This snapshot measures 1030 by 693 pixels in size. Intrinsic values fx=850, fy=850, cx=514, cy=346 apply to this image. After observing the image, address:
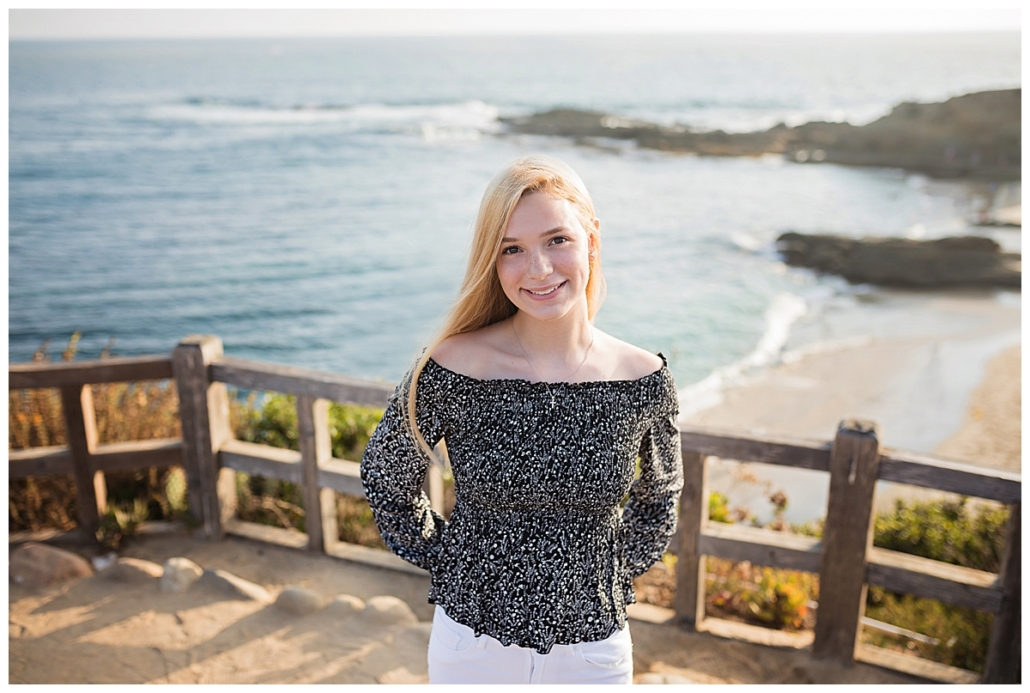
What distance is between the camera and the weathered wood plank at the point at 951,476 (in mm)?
2984

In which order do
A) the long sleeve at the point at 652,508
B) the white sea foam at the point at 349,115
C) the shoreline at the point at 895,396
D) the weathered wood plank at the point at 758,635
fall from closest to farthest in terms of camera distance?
the long sleeve at the point at 652,508, the weathered wood plank at the point at 758,635, the shoreline at the point at 895,396, the white sea foam at the point at 349,115

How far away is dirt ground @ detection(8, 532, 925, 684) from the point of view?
3289 mm

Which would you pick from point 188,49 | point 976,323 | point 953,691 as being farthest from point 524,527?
point 188,49

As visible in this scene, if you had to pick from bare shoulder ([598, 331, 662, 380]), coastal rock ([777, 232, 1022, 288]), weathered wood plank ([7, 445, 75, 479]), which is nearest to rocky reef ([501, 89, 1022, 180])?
coastal rock ([777, 232, 1022, 288])

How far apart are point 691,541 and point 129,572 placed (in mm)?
2515

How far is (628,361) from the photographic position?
2.07 meters

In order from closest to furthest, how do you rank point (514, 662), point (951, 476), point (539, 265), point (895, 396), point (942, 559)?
point (539, 265) → point (514, 662) → point (951, 476) → point (942, 559) → point (895, 396)

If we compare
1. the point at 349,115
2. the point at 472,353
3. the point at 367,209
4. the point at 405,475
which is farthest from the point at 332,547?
the point at 349,115

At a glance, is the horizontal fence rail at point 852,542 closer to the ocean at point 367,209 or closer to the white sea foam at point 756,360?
the ocean at point 367,209

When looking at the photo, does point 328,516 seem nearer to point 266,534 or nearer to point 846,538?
point 266,534

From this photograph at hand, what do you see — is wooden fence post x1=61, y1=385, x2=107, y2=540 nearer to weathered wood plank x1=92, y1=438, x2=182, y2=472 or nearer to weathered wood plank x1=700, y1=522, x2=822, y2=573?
weathered wood plank x1=92, y1=438, x2=182, y2=472

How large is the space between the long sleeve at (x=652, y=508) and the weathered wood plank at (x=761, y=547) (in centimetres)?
135

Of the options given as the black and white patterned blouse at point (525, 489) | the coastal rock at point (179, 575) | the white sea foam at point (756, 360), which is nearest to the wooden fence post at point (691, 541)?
the black and white patterned blouse at point (525, 489)

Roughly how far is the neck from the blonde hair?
9cm
